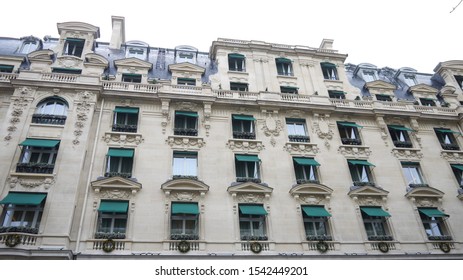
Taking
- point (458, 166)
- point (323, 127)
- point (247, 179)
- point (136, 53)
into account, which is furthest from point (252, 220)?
point (136, 53)

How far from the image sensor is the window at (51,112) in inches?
832

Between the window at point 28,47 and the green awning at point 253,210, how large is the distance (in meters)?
21.5

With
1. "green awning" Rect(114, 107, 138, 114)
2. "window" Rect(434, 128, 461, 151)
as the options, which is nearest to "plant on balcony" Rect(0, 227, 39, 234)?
"green awning" Rect(114, 107, 138, 114)

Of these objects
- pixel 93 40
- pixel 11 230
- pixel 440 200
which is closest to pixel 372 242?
pixel 440 200

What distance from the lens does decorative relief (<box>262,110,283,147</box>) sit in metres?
23.5

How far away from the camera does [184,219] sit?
1933 centimetres

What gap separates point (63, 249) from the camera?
16422mm

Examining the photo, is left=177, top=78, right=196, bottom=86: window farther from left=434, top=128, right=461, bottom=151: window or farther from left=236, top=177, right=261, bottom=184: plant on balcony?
left=434, top=128, right=461, bottom=151: window

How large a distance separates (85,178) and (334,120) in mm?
17579

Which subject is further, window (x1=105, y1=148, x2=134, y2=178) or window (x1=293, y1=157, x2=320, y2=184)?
window (x1=293, y1=157, x2=320, y2=184)

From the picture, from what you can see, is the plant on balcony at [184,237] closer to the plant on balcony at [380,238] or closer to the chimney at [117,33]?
the plant on balcony at [380,238]

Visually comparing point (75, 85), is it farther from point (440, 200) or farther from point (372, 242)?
point (440, 200)

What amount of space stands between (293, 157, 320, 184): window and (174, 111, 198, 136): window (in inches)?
280

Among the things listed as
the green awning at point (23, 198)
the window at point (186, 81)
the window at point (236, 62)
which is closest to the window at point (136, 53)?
the window at point (186, 81)
